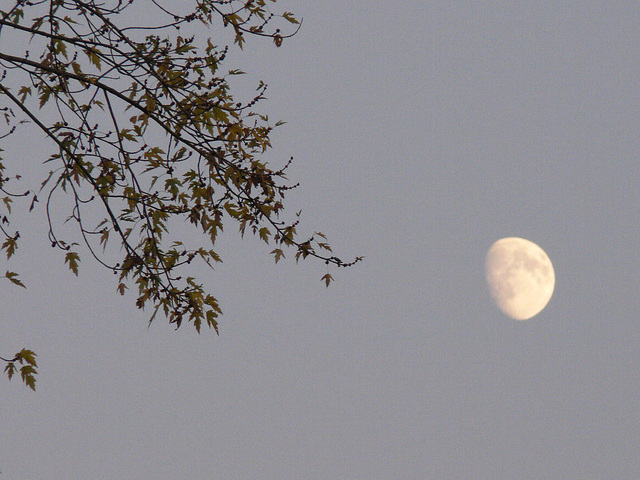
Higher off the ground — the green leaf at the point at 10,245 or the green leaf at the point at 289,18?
the green leaf at the point at 289,18

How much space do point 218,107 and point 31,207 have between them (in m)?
2.01

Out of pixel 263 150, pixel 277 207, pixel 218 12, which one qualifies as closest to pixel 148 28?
pixel 218 12

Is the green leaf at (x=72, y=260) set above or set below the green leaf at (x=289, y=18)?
below

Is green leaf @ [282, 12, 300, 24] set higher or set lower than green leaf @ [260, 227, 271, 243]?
higher

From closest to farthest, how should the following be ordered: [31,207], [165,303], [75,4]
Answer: [31,207], [165,303], [75,4]

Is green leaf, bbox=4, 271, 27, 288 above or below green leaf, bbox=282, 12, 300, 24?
below

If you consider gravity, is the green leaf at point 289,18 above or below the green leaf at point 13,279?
above

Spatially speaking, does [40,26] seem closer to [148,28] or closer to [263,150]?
[148,28]

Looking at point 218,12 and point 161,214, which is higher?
point 218,12

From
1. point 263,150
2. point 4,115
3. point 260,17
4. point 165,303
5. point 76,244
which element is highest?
point 260,17

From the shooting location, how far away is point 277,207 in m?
7.49

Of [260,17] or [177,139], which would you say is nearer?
[177,139]

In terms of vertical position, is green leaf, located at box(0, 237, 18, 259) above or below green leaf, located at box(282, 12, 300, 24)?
below

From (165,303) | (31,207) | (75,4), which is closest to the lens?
(31,207)
